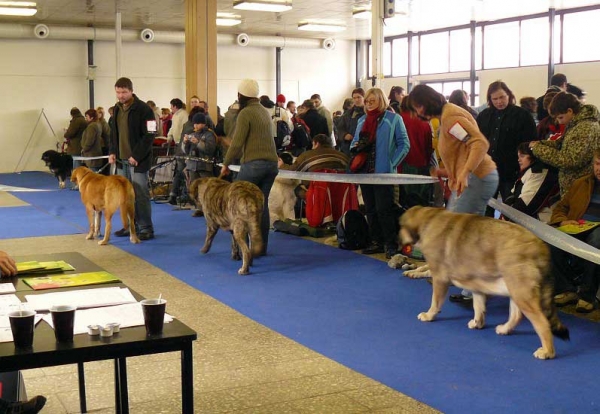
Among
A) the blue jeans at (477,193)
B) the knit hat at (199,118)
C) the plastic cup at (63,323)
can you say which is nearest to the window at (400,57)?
the knit hat at (199,118)

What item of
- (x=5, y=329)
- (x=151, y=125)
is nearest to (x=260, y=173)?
(x=151, y=125)

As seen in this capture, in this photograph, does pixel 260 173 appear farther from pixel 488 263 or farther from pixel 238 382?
pixel 238 382

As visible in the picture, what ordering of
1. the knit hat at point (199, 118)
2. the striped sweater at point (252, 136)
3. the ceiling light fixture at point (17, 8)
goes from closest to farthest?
the striped sweater at point (252, 136)
the knit hat at point (199, 118)
the ceiling light fixture at point (17, 8)

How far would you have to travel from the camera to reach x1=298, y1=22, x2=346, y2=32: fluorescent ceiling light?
63.7 ft

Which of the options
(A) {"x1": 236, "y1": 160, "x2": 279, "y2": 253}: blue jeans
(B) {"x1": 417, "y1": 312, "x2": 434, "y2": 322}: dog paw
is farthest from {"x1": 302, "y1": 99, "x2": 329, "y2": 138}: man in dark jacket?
(B) {"x1": 417, "y1": 312, "x2": 434, "y2": 322}: dog paw

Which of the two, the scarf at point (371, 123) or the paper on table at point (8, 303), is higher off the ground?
the scarf at point (371, 123)

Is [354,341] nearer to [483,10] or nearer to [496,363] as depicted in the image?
[496,363]

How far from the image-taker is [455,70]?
66.1 ft

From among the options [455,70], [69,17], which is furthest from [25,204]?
[455,70]

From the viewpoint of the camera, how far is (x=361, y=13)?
17.1 meters

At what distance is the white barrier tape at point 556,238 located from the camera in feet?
15.4

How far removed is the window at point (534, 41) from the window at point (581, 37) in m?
0.52

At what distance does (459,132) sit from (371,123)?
208cm

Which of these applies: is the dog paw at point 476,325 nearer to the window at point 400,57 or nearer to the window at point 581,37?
the window at point 581,37
